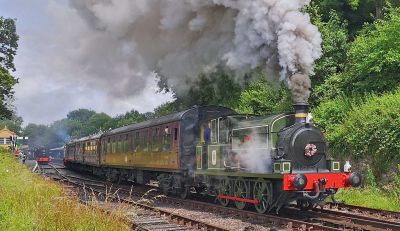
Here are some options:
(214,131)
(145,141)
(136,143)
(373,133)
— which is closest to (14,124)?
(136,143)

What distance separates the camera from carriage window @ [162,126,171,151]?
16.6m

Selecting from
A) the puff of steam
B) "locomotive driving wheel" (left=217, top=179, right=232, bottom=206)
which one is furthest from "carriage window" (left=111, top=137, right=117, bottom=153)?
the puff of steam

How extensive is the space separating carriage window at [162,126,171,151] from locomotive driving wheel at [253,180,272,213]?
195 inches

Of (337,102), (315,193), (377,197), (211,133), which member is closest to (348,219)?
(315,193)

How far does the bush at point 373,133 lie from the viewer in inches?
607

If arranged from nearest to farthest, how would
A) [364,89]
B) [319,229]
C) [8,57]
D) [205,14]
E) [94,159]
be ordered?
[319,229] < [205,14] < [364,89] < [94,159] < [8,57]

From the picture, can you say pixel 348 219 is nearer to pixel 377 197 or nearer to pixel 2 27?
pixel 377 197

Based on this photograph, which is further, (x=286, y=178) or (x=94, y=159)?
(x=94, y=159)

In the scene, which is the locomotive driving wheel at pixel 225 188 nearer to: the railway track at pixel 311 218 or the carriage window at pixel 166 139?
the railway track at pixel 311 218

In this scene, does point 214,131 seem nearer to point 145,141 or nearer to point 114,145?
point 145,141

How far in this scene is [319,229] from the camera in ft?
32.6

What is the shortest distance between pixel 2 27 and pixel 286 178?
109ft

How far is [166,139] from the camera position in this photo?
1691 centimetres

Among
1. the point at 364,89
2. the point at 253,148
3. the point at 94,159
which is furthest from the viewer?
the point at 94,159
